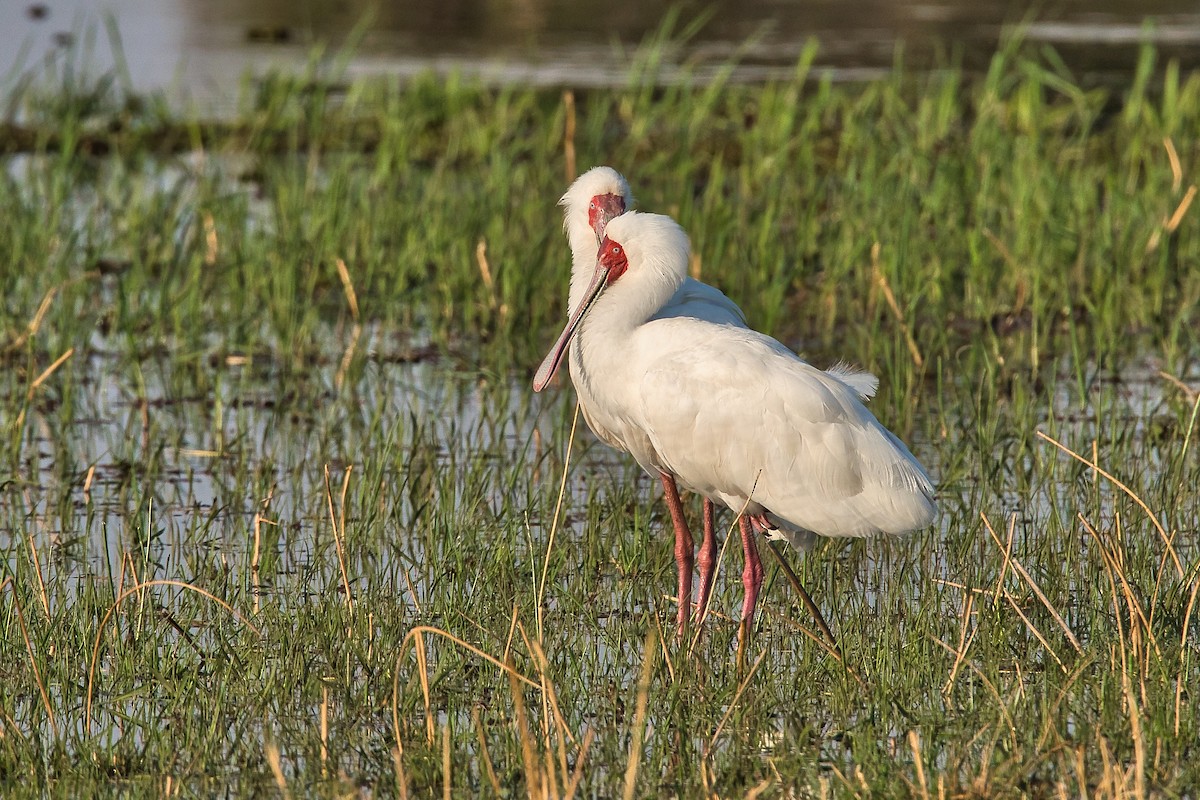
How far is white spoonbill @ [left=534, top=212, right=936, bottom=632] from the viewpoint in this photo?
16.0 ft

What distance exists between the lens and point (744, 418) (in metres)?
4.93

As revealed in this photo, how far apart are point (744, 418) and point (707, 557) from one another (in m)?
0.50

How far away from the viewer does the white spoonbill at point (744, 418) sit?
16.0 ft

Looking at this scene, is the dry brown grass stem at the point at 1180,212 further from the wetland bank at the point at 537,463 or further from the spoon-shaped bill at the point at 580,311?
the spoon-shaped bill at the point at 580,311

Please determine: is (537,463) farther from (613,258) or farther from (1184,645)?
(1184,645)

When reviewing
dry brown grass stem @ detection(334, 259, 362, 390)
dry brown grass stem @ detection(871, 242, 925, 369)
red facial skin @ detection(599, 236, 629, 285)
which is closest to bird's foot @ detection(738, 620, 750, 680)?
red facial skin @ detection(599, 236, 629, 285)

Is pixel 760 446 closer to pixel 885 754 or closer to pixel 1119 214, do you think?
pixel 885 754

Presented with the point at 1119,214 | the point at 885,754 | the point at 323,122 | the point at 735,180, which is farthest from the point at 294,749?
the point at 323,122

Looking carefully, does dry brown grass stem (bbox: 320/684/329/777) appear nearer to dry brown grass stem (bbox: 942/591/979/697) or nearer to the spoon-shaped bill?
dry brown grass stem (bbox: 942/591/979/697)

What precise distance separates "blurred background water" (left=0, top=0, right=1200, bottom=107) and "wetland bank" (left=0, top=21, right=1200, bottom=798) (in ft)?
→ 11.1

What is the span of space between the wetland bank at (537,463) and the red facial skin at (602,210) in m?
0.85

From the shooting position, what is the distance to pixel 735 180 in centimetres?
1019

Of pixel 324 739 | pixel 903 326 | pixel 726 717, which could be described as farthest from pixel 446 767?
pixel 903 326

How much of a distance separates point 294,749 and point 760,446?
1.59 metres
